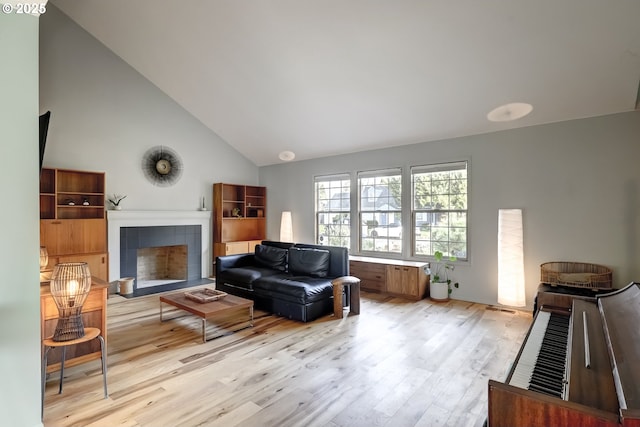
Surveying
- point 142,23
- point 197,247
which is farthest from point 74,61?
point 197,247

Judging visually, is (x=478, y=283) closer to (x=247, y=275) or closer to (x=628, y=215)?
(x=628, y=215)

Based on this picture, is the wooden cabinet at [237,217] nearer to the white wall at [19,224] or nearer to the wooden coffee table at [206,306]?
the wooden coffee table at [206,306]

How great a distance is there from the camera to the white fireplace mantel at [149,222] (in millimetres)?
5484

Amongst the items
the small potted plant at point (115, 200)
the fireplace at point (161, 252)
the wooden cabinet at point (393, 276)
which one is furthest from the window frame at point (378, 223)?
the small potted plant at point (115, 200)

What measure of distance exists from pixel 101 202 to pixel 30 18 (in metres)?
4.00

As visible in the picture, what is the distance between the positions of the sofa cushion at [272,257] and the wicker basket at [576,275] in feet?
11.4

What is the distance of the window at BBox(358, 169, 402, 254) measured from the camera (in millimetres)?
5793

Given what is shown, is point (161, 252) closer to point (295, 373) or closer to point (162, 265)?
point (162, 265)

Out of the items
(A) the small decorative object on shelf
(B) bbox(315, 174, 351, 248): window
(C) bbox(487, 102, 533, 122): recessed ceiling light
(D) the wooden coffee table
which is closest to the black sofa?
(D) the wooden coffee table

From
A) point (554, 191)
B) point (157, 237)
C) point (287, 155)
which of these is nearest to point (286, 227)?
point (287, 155)

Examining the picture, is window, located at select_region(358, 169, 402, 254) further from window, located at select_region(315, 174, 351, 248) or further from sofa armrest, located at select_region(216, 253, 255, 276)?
sofa armrest, located at select_region(216, 253, 255, 276)

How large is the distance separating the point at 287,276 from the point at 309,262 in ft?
1.19

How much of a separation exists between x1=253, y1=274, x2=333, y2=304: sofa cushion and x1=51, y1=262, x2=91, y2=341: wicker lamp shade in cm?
220

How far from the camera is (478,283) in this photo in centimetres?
491
